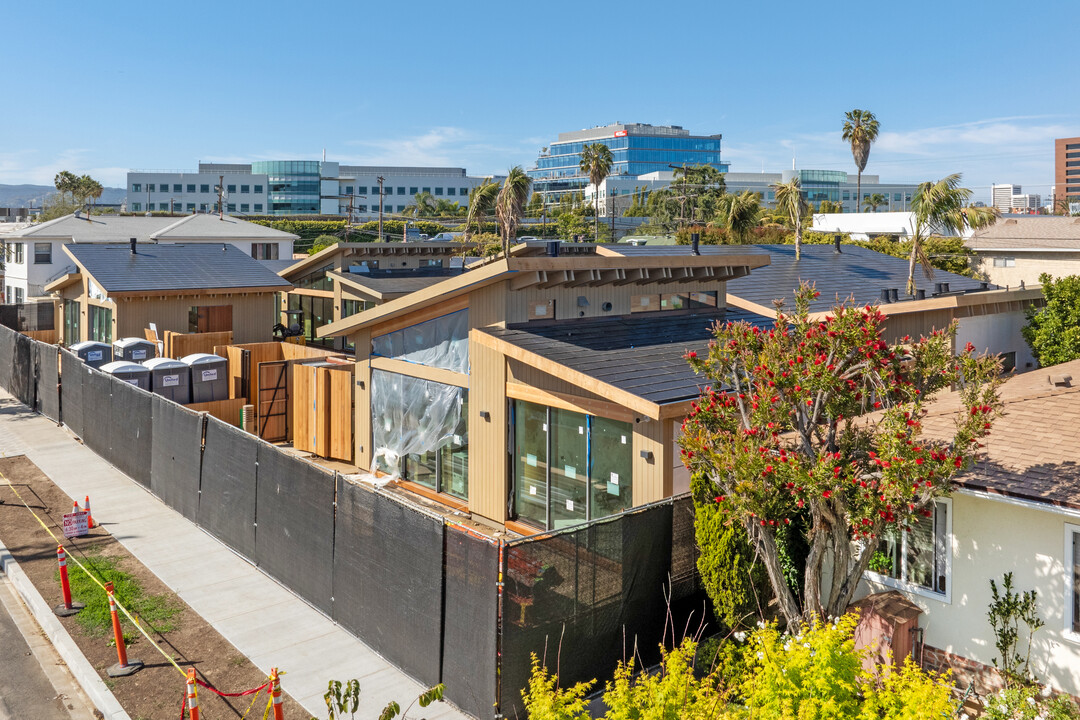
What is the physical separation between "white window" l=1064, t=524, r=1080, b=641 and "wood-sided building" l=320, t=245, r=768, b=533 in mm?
4945

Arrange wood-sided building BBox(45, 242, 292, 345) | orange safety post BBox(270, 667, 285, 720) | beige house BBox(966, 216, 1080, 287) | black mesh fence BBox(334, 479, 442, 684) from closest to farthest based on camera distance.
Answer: orange safety post BBox(270, 667, 285, 720) < black mesh fence BBox(334, 479, 442, 684) < wood-sided building BBox(45, 242, 292, 345) < beige house BBox(966, 216, 1080, 287)

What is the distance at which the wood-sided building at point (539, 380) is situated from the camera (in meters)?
13.6

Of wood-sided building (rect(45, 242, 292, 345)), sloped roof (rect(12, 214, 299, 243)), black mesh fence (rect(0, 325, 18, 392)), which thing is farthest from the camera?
sloped roof (rect(12, 214, 299, 243))

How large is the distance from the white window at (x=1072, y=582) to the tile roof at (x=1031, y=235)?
38.1 metres

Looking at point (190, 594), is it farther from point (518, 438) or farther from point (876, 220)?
point (876, 220)

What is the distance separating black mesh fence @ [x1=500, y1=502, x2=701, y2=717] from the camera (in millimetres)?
9273

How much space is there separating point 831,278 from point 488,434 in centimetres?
1654

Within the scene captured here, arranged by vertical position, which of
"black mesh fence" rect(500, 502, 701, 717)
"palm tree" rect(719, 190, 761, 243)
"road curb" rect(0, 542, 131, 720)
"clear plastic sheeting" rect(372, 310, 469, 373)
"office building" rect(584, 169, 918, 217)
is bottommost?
"road curb" rect(0, 542, 131, 720)

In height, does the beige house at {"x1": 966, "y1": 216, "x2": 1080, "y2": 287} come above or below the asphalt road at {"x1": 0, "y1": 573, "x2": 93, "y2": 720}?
above

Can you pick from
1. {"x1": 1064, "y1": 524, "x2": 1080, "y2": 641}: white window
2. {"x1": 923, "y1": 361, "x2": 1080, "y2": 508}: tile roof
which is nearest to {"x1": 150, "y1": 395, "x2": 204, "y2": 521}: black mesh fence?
{"x1": 923, "y1": 361, "x2": 1080, "y2": 508}: tile roof

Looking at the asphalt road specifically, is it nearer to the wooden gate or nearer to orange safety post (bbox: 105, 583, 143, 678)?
orange safety post (bbox: 105, 583, 143, 678)

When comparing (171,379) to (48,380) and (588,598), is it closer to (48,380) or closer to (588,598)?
(48,380)

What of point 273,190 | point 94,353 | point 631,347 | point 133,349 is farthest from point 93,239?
point 273,190

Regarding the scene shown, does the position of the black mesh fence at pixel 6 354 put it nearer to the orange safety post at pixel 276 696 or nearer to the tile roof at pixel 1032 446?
the orange safety post at pixel 276 696
